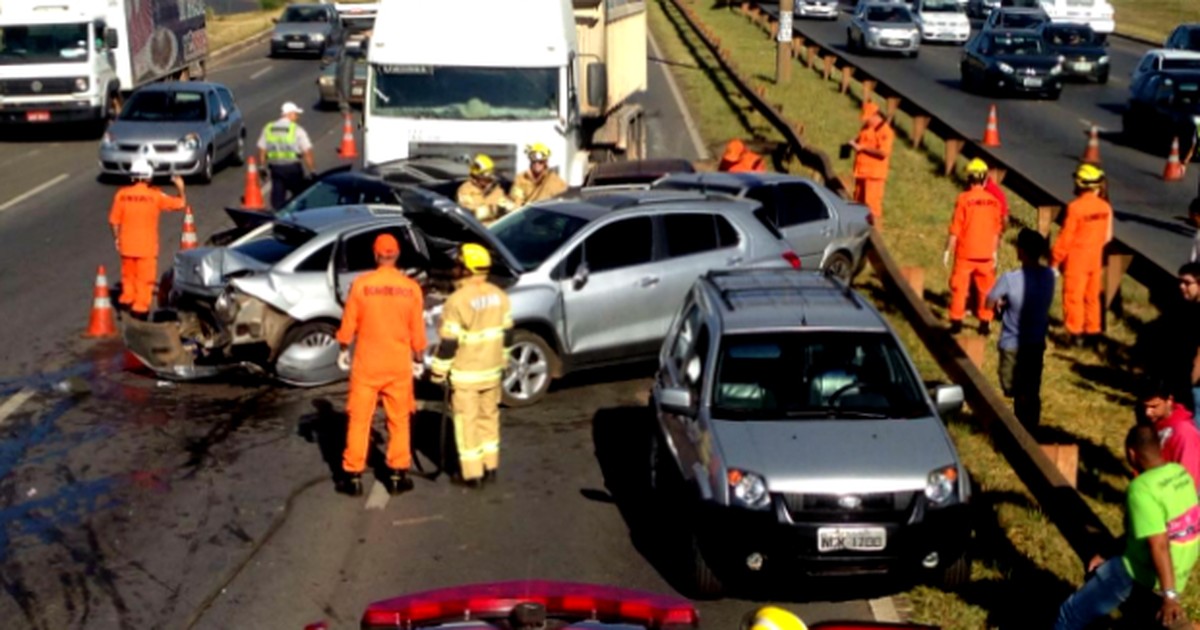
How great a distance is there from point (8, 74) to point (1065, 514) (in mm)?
27038

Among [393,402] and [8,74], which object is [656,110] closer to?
[8,74]

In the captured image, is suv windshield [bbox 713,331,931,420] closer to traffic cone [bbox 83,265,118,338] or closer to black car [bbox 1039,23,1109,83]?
traffic cone [bbox 83,265,118,338]

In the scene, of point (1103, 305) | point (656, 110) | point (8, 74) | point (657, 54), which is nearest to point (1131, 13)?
point (657, 54)

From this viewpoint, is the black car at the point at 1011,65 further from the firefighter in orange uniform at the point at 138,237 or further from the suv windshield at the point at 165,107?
the firefighter in orange uniform at the point at 138,237

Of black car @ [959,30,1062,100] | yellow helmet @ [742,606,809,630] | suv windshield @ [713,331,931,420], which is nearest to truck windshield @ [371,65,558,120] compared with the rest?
suv windshield @ [713,331,931,420]

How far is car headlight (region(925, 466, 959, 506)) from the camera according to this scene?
909 cm

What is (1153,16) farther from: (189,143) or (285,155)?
(285,155)

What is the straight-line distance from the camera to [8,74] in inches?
1243

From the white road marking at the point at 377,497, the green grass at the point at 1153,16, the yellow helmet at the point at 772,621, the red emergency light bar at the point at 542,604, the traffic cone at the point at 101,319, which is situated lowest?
the green grass at the point at 1153,16

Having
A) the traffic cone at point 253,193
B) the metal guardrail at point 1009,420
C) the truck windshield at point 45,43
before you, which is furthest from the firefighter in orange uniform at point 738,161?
the truck windshield at point 45,43

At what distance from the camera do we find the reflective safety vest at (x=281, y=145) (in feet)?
69.2

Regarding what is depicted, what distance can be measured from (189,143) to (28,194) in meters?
2.57

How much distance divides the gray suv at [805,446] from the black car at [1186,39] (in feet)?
99.3

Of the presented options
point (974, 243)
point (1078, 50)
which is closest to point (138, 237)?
point (974, 243)
